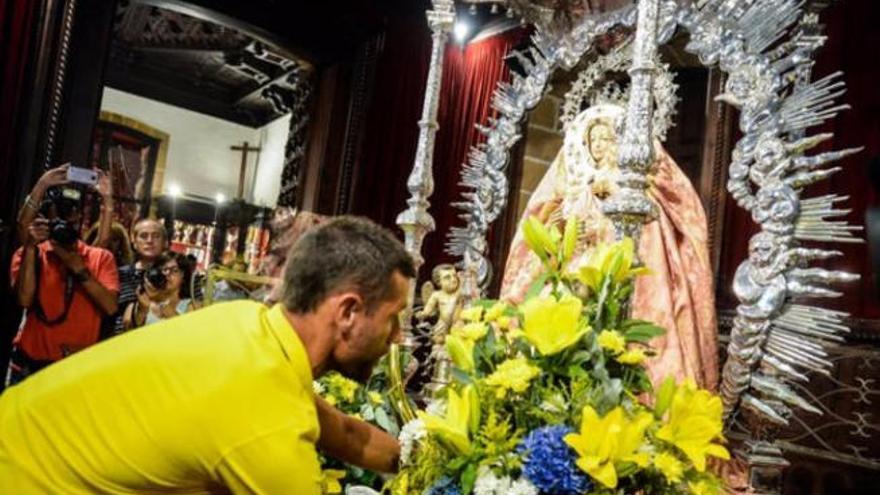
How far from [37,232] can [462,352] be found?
7.42 ft

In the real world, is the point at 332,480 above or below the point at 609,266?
below

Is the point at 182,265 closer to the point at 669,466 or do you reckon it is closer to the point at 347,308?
the point at 347,308

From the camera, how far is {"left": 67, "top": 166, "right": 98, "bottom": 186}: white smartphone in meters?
3.05

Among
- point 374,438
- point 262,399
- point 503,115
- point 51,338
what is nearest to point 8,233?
point 51,338

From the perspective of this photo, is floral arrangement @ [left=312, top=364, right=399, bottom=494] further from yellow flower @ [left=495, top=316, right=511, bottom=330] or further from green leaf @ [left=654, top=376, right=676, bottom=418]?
green leaf @ [left=654, top=376, right=676, bottom=418]

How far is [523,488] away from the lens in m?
1.04

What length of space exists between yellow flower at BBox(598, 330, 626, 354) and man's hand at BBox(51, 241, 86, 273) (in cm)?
236

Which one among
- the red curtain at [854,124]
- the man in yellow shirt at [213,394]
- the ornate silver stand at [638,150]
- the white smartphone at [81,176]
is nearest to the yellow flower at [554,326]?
the man in yellow shirt at [213,394]

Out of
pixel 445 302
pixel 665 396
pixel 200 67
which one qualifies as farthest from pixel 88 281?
pixel 200 67

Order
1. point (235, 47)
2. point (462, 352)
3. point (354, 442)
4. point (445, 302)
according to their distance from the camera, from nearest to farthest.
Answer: point (462, 352), point (354, 442), point (445, 302), point (235, 47)

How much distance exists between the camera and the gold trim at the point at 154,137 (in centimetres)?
817

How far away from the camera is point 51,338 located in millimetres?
2857

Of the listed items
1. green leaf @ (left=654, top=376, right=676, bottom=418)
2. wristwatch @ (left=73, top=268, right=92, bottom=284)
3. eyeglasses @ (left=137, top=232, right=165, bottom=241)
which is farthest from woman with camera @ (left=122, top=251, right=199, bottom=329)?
green leaf @ (left=654, top=376, right=676, bottom=418)

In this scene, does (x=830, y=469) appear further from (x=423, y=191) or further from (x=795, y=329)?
(x=423, y=191)
